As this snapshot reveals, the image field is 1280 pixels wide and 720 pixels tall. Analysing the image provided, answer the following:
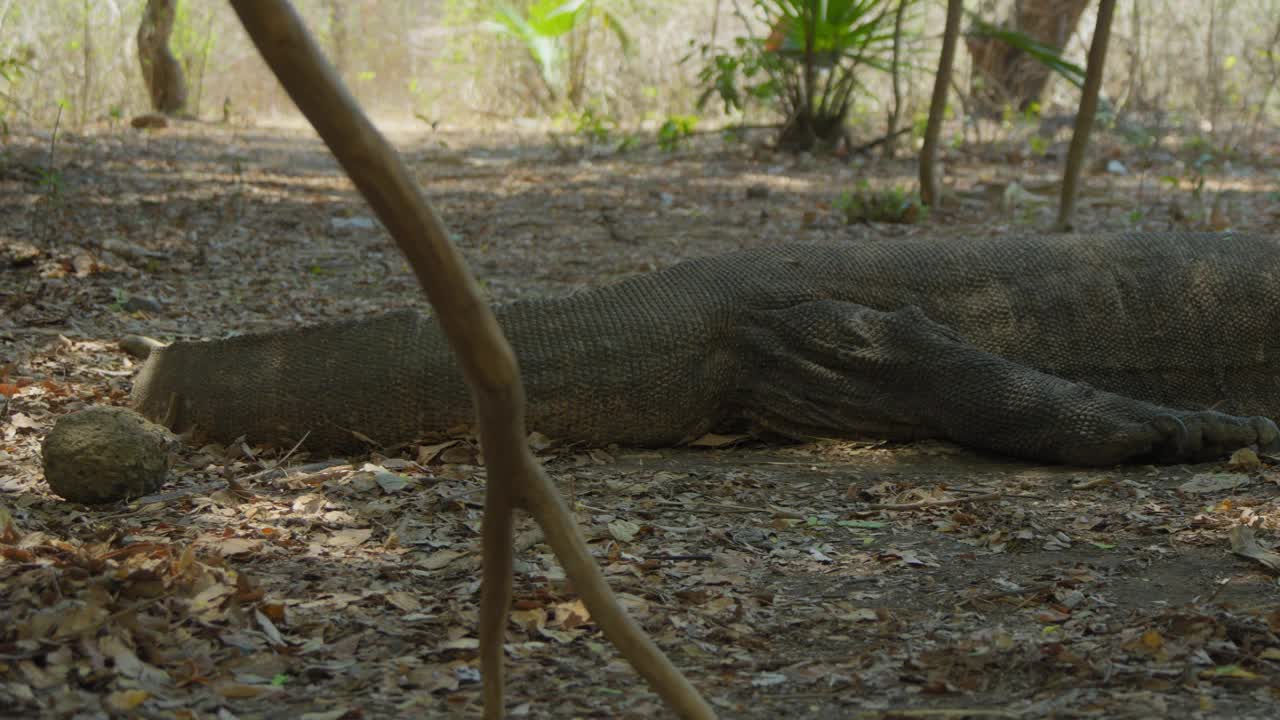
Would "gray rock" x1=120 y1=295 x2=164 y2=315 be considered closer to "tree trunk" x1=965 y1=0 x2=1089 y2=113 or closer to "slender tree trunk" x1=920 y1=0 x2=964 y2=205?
"slender tree trunk" x1=920 y1=0 x2=964 y2=205

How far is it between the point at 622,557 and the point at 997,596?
714 mm

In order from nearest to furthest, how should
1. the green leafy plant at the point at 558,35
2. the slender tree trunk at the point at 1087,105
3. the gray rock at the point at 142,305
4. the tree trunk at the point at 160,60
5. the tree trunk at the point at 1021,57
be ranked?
the gray rock at the point at 142,305, the slender tree trunk at the point at 1087,105, the tree trunk at the point at 1021,57, the tree trunk at the point at 160,60, the green leafy plant at the point at 558,35

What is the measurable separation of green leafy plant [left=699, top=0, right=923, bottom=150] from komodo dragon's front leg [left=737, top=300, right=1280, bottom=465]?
5173mm

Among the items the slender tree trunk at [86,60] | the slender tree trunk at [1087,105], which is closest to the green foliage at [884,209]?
the slender tree trunk at [1087,105]

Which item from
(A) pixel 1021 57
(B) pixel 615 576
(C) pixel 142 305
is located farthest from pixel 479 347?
(A) pixel 1021 57

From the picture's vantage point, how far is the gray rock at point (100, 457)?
8.41ft

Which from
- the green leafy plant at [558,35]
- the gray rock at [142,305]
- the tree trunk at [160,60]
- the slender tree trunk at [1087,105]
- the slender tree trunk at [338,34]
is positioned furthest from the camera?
the slender tree trunk at [338,34]

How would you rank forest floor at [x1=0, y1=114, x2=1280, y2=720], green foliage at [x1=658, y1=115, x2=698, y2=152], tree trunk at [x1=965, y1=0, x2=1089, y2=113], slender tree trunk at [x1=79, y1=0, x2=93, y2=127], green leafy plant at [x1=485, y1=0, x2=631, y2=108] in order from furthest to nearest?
green leafy plant at [x1=485, y1=0, x2=631, y2=108]
tree trunk at [x1=965, y1=0, x2=1089, y2=113]
green foliage at [x1=658, y1=115, x2=698, y2=152]
slender tree trunk at [x1=79, y1=0, x2=93, y2=127]
forest floor at [x1=0, y1=114, x2=1280, y2=720]

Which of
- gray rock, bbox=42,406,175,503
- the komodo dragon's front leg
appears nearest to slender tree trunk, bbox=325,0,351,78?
the komodo dragon's front leg

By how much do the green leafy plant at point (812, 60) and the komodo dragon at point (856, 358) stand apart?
472cm

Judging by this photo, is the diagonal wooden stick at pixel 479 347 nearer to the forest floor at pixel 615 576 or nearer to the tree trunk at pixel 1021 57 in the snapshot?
the forest floor at pixel 615 576

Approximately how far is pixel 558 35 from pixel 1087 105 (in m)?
7.03

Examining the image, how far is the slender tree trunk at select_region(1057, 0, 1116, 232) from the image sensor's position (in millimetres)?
5191

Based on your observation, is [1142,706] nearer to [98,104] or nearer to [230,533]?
[230,533]
